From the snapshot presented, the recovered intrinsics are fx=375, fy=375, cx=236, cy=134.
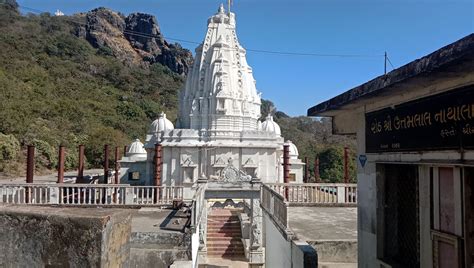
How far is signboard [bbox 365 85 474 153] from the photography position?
2.88m

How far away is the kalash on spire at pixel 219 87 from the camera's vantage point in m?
26.7

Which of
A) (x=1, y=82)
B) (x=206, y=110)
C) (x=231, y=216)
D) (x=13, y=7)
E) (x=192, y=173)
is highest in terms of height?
(x=13, y=7)

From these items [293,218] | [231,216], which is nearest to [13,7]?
[231,216]

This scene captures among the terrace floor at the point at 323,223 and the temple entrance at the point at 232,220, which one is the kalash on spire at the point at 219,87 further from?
the terrace floor at the point at 323,223

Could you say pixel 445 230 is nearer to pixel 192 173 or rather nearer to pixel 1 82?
pixel 192 173

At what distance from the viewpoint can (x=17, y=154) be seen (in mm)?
32906

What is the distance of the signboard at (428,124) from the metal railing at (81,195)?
12.1 metres

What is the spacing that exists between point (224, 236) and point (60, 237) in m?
16.2

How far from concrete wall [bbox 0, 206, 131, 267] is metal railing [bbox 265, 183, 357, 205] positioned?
1292 centimetres

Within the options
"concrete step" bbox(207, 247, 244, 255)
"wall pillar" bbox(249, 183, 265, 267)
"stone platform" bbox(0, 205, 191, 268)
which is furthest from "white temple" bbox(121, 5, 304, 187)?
"stone platform" bbox(0, 205, 191, 268)

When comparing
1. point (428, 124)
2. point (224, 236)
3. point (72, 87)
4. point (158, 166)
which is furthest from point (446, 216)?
point (72, 87)

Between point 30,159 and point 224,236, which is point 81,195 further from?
point 224,236

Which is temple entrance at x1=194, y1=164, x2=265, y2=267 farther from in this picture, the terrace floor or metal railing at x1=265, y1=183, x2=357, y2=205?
the terrace floor

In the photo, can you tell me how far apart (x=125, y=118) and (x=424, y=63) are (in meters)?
56.4
